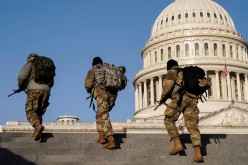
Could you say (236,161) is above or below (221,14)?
below

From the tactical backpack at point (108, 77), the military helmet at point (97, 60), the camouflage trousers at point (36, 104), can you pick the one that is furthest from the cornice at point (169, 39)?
the camouflage trousers at point (36, 104)

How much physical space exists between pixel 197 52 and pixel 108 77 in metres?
67.8

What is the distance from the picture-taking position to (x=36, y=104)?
541 inches

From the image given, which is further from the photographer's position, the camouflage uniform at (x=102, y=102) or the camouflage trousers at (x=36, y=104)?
the camouflage trousers at (x=36, y=104)

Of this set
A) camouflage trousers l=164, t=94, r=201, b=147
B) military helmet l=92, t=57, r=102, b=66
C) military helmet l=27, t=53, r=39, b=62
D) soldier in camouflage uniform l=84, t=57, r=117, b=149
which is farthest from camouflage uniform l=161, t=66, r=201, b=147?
military helmet l=27, t=53, r=39, b=62

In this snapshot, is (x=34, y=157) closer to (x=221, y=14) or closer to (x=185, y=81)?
(x=185, y=81)

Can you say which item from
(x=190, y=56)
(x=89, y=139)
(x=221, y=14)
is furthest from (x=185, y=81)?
(x=221, y=14)

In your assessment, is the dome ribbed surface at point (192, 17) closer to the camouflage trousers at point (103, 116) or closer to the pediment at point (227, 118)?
the pediment at point (227, 118)

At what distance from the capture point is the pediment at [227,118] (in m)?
61.2

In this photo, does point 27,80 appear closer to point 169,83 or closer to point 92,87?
point 92,87

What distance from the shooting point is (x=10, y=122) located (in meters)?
58.6

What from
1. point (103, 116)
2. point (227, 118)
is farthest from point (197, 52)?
point (103, 116)

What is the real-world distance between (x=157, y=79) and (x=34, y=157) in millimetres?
67716

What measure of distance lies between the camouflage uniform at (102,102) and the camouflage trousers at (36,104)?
127 centimetres
